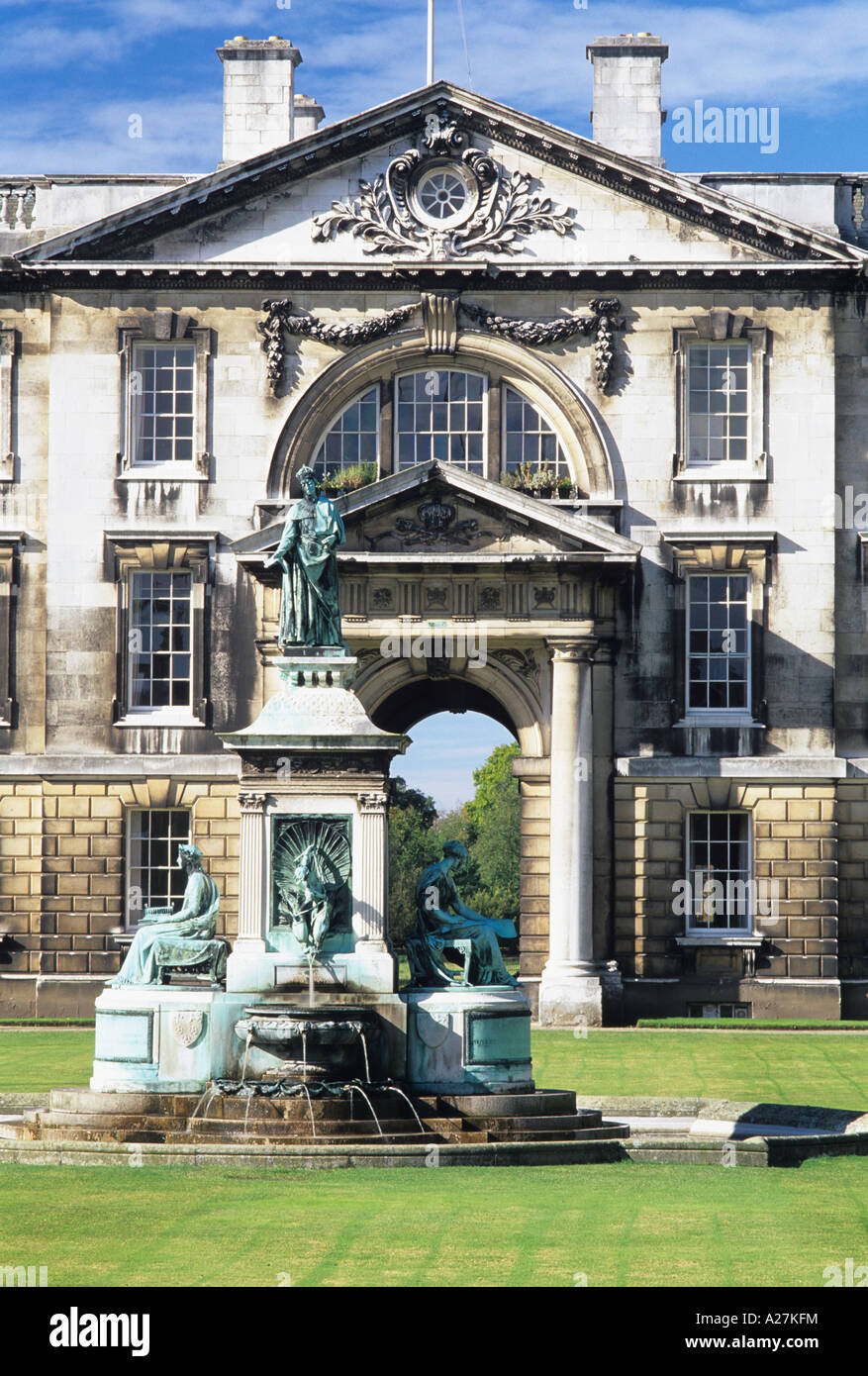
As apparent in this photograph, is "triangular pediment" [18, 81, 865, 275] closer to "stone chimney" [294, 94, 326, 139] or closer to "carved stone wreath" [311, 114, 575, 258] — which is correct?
"carved stone wreath" [311, 114, 575, 258]

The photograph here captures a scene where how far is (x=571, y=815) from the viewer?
39.7 meters

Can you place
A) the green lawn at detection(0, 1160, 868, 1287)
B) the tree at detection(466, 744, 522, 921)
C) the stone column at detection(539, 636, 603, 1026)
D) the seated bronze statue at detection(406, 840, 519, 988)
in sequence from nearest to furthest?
1. the green lawn at detection(0, 1160, 868, 1287)
2. the seated bronze statue at detection(406, 840, 519, 988)
3. the stone column at detection(539, 636, 603, 1026)
4. the tree at detection(466, 744, 522, 921)

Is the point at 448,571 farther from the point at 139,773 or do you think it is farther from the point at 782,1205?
the point at 782,1205

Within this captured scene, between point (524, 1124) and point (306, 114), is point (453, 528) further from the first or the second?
point (524, 1124)

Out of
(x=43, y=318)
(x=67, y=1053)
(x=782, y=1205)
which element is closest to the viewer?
(x=782, y=1205)

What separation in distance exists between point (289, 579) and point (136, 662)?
18.8 m

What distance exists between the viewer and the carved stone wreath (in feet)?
136

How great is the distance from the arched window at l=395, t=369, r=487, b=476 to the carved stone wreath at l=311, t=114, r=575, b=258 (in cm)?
238

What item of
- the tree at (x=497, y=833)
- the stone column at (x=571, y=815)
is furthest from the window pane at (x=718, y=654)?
the tree at (x=497, y=833)

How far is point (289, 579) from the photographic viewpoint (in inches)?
920

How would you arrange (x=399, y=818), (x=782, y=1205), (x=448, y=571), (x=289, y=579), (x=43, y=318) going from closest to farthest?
(x=782, y=1205) < (x=289, y=579) < (x=448, y=571) < (x=43, y=318) < (x=399, y=818)

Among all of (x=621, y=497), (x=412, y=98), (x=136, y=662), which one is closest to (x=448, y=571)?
(x=621, y=497)

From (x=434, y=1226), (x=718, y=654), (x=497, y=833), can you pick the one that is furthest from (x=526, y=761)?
(x=497, y=833)

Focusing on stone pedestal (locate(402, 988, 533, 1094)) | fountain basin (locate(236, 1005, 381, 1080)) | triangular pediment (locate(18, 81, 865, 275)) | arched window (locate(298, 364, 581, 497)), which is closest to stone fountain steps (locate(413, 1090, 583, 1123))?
stone pedestal (locate(402, 988, 533, 1094))
